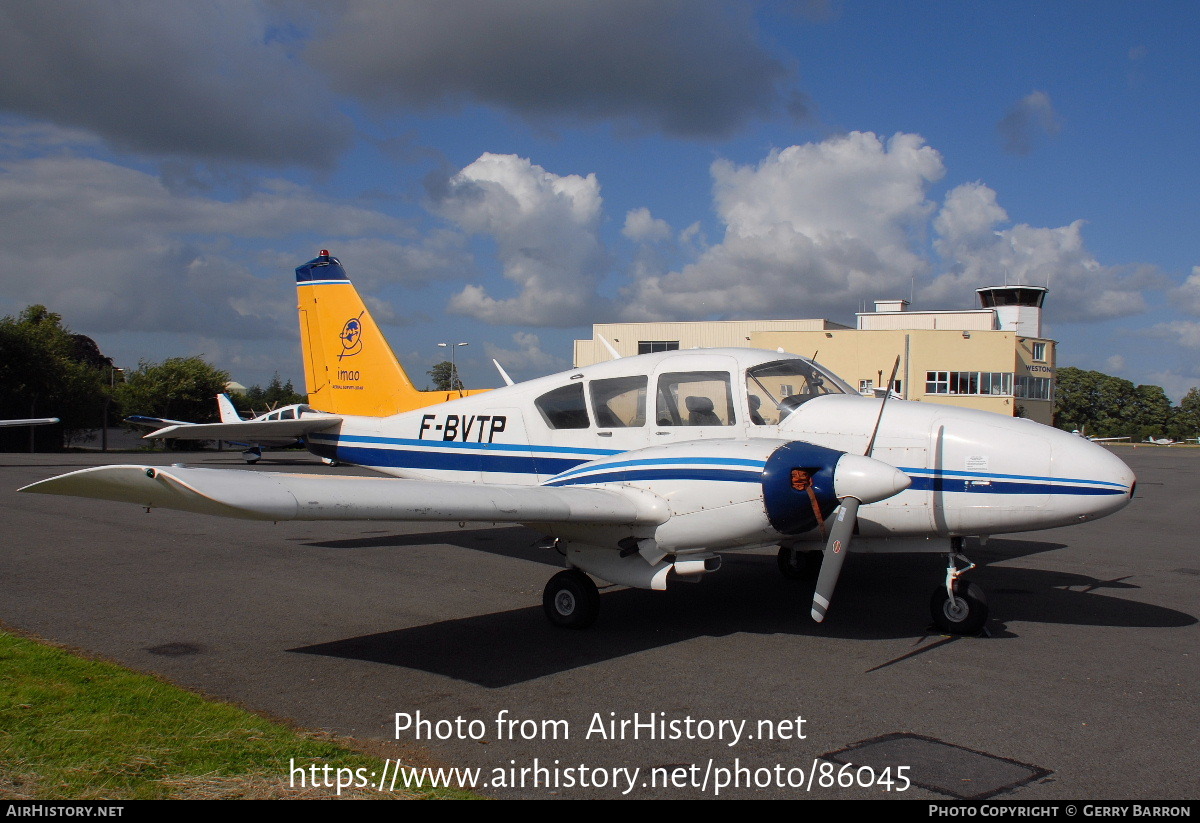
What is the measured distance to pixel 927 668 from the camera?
6242 mm

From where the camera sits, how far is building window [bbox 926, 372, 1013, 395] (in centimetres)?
5012

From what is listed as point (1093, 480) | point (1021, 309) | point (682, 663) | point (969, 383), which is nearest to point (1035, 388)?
point (969, 383)

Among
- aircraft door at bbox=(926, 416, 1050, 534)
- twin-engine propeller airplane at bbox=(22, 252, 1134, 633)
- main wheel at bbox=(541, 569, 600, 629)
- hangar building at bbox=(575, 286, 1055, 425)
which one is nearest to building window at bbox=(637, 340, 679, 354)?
hangar building at bbox=(575, 286, 1055, 425)

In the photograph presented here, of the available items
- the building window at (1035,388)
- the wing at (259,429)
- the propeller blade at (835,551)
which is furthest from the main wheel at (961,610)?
the building window at (1035,388)

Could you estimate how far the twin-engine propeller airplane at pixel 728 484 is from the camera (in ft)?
19.4

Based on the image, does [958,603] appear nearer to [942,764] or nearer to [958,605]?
[958,605]

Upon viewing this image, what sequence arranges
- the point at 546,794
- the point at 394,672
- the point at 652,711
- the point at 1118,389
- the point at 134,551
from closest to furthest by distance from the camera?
the point at 546,794 → the point at 652,711 → the point at 394,672 → the point at 134,551 → the point at 1118,389

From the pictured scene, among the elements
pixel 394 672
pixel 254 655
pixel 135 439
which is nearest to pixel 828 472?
pixel 394 672

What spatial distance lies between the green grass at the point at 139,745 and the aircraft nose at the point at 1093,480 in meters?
5.36

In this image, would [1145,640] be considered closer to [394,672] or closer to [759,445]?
[759,445]

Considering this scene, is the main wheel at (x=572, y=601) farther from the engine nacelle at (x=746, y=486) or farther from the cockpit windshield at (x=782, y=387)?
the cockpit windshield at (x=782, y=387)

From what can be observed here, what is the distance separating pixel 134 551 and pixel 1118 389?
4922 inches

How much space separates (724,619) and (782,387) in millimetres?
2278

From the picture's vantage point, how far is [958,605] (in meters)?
7.20
